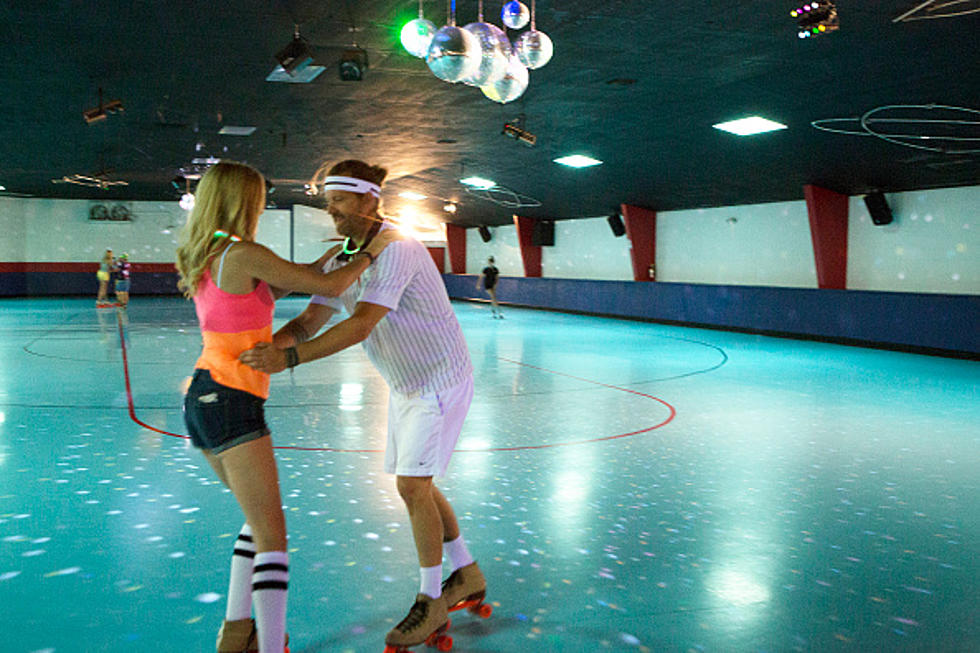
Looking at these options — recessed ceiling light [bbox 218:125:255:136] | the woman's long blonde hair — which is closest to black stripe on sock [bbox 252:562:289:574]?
the woman's long blonde hair

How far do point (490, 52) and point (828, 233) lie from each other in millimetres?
11838

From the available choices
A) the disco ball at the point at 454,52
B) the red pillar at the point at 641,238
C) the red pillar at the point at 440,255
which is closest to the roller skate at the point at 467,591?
the disco ball at the point at 454,52

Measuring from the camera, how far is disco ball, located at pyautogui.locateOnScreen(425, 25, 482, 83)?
4.70 m

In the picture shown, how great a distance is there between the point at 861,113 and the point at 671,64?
323 cm

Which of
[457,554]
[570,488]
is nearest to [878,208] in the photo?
[570,488]

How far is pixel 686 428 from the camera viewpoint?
6230mm

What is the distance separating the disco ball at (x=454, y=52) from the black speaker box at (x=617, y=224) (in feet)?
54.6

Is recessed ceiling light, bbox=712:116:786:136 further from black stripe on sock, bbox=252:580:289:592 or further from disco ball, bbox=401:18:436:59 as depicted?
black stripe on sock, bbox=252:580:289:592

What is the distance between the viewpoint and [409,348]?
2484mm

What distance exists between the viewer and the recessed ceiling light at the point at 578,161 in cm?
1577

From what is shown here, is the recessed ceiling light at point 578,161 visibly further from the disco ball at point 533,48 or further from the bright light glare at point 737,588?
the bright light glare at point 737,588

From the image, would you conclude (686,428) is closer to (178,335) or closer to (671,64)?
(671,64)

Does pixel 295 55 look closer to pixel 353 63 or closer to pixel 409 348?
pixel 353 63

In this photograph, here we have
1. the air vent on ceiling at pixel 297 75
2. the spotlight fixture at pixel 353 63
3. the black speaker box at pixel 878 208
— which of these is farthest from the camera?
the black speaker box at pixel 878 208
